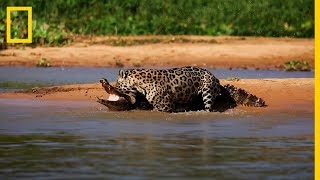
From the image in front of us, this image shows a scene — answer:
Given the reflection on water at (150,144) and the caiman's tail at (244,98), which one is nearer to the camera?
the reflection on water at (150,144)

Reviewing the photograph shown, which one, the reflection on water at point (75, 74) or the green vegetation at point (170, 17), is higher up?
the green vegetation at point (170, 17)

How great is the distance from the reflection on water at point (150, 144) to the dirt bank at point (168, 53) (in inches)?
469

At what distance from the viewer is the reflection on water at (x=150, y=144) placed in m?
10.7

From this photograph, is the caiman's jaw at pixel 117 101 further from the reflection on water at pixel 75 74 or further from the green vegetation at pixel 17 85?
the reflection on water at pixel 75 74

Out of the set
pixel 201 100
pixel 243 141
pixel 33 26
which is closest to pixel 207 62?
pixel 33 26

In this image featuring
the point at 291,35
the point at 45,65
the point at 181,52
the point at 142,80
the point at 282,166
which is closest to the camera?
the point at 282,166

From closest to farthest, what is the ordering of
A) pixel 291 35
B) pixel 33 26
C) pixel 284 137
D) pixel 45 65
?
pixel 284 137 < pixel 45 65 < pixel 33 26 < pixel 291 35

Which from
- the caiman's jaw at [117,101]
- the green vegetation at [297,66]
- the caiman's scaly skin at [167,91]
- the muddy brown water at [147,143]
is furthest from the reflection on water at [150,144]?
the green vegetation at [297,66]

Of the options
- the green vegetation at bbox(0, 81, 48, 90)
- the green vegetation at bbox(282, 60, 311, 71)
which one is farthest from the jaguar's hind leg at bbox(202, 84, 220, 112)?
the green vegetation at bbox(282, 60, 311, 71)

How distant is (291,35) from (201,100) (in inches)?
722

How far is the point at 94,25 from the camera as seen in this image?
117 ft

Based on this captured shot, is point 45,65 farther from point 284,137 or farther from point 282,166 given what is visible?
point 282,166

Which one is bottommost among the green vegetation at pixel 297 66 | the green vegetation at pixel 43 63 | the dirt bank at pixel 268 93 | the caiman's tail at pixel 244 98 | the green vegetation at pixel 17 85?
the green vegetation at pixel 43 63

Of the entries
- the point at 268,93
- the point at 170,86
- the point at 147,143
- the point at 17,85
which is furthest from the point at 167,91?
the point at 17,85
